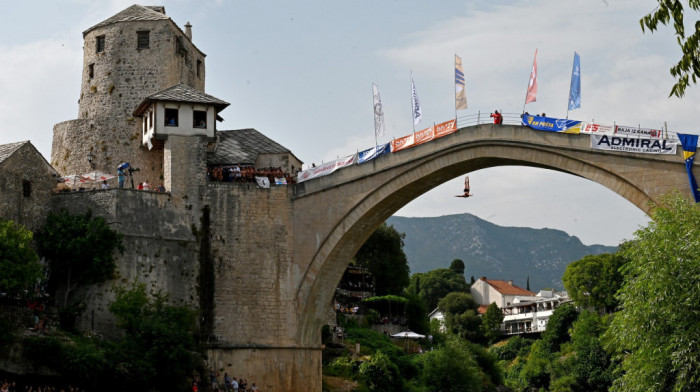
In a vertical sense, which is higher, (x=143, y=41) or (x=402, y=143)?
(x=143, y=41)

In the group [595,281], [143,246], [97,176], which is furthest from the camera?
[595,281]

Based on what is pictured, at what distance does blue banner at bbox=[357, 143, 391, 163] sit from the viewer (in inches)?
1526

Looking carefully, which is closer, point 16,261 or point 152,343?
point 16,261

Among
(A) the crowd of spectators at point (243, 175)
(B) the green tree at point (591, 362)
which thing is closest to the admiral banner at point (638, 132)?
(A) the crowd of spectators at point (243, 175)

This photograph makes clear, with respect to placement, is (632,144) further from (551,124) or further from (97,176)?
(97,176)

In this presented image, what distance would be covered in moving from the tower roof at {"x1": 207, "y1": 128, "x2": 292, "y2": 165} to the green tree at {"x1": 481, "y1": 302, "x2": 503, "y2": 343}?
58.4 metres

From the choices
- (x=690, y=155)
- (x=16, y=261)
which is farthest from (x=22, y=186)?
(x=690, y=155)

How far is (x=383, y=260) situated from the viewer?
67.4m

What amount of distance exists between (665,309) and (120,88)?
26740 millimetres

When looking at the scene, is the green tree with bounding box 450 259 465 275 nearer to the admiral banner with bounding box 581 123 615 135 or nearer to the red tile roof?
the red tile roof

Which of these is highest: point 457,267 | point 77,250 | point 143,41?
point 143,41

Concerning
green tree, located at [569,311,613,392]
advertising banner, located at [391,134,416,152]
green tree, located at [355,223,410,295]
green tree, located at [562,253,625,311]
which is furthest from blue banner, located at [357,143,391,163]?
green tree, located at [562,253,625,311]

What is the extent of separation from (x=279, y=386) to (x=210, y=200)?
26.1 ft

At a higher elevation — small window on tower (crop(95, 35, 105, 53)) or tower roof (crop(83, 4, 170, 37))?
tower roof (crop(83, 4, 170, 37))
